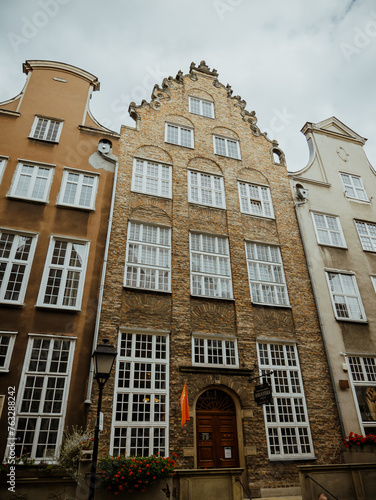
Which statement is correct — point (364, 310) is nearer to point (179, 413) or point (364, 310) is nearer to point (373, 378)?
point (373, 378)

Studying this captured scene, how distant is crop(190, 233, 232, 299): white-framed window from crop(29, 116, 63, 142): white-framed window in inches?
300

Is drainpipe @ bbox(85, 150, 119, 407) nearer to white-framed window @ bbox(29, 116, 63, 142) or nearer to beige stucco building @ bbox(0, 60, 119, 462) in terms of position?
beige stucco building @ bbox(0, 60, 119, 462)

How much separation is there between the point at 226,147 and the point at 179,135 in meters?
2.67

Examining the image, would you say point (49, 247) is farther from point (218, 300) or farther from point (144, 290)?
point (218, 300)

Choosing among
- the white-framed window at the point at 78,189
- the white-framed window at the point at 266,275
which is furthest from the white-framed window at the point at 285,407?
the white-framed window at the point at 78,189

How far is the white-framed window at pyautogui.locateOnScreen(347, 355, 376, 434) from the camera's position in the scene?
1357 cm

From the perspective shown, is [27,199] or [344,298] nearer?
[27,199]

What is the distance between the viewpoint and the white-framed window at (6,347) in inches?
423

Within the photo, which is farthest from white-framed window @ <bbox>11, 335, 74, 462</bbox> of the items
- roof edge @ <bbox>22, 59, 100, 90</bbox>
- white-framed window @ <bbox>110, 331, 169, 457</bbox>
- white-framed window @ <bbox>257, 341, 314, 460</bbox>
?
roof edge @ <bbox>22, 59, 100, 90</bbox>

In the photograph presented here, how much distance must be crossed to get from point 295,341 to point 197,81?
15.7 metres

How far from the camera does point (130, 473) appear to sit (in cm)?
876

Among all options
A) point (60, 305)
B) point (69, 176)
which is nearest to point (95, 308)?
point (60, 305)

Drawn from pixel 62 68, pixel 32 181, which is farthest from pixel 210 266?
pixel 62 68

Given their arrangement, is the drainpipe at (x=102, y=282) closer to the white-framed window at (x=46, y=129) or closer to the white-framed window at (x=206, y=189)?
the white-framed window at (x=46, y=129)
